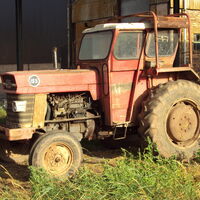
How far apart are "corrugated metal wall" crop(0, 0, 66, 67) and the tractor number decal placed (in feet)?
48.8

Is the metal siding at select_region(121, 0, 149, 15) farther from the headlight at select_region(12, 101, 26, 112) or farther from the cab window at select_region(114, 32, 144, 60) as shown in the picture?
the headlight at select_region(12, 101, 26, 112)

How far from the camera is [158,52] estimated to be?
6699 millimetres

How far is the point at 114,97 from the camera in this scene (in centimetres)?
641

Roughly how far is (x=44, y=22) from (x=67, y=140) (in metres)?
16.5

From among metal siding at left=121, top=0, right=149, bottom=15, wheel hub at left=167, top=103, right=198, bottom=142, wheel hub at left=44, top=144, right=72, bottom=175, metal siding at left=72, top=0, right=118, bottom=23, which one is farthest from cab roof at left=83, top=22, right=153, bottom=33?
metal siding at left=72, top=0, right=118, bottom=23

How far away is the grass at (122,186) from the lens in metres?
4.39

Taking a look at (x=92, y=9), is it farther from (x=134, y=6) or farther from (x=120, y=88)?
(x=120, y=88)

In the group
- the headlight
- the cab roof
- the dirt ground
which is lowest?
the dirt ground

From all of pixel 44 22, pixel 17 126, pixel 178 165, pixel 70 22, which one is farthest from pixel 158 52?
pixel 44 22

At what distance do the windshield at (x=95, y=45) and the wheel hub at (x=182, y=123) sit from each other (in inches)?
55.6

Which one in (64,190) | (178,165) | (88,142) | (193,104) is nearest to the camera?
(64,190)

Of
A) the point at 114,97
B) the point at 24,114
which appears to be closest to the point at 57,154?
the point at 24,114

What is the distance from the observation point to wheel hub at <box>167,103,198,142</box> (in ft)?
21.3

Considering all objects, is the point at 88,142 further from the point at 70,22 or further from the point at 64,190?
the point at 70,22
